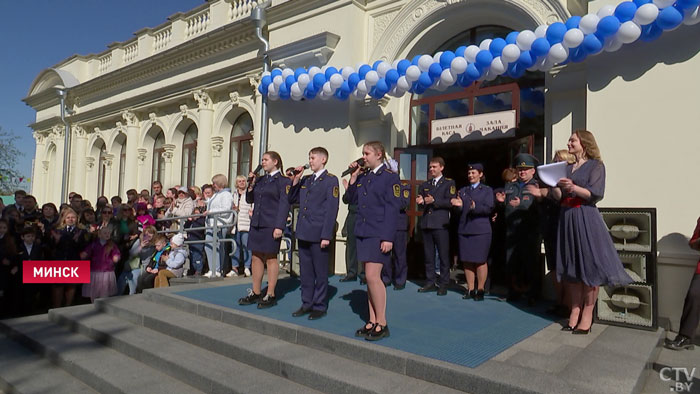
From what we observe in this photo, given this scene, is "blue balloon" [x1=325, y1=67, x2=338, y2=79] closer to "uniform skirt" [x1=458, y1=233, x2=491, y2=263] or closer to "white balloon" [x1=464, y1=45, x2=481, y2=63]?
"white balloon" [x1=464, y1=45, x2=481, y2=63]

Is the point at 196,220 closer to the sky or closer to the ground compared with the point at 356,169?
closer to the ground

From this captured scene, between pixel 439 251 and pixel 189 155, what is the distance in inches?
374

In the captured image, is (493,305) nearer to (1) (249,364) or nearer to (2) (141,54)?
(1) (249,364)

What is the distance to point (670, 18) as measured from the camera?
14.7 feet

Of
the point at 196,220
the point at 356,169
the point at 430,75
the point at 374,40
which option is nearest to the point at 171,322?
the point at 356,169

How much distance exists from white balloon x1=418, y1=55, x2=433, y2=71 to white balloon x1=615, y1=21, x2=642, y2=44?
2362 millimetres

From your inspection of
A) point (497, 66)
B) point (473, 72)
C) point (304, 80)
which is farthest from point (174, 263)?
point (497, 66)

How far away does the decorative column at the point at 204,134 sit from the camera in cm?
1176

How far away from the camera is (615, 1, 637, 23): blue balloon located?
4699 millimetres

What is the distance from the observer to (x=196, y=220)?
8227 mm

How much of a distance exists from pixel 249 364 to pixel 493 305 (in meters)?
2.99

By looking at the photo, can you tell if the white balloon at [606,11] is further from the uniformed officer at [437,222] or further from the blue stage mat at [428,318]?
the blue stage mat at [428,318]

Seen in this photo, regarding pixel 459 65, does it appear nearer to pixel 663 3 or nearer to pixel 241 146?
pixel 663 3
